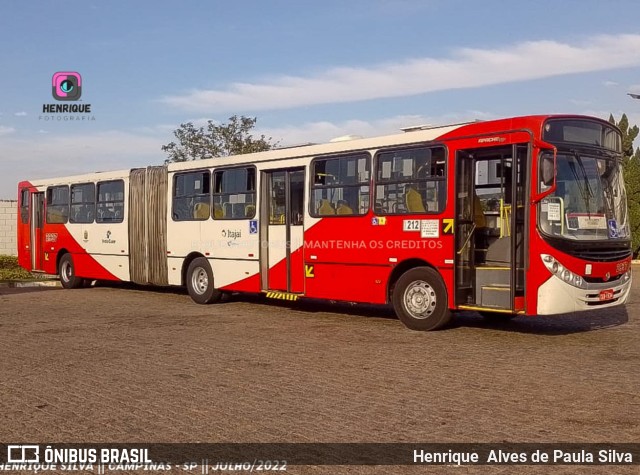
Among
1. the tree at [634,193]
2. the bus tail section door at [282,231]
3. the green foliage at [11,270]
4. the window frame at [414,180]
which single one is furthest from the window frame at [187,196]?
the tree at [634,193]

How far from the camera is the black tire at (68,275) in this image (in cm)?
2112

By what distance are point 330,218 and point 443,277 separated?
2.70m

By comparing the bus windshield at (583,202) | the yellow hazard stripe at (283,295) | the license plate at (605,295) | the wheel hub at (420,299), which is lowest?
the yellow hazard stripe at (283,295)

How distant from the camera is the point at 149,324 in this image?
13.1m

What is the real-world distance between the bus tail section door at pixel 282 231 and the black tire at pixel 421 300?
2.45 meters

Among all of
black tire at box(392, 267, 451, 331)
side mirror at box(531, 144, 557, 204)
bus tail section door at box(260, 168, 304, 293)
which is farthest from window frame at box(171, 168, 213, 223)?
side mirror at box(531, 144, 557, 204)

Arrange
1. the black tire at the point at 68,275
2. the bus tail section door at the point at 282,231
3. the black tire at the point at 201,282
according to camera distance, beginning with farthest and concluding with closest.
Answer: the black tire at the point at 68,275 → the black tire at the point at 201,282 → the bus tail section door at the point at 282,231

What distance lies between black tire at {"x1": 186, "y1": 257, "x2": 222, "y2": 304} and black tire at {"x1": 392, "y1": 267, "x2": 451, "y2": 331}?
5.25 meters

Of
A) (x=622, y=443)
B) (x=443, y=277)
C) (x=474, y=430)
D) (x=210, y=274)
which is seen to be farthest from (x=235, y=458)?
(x=210, y=274)

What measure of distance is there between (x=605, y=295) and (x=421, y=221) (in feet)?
9.32

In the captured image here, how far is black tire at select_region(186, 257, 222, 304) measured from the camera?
53.7ft

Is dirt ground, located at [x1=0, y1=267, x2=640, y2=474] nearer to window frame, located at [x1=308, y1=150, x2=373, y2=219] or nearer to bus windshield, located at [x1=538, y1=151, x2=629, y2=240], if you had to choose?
bus windshield, located at [x1=538, y1=151, x2=629, y2=240]

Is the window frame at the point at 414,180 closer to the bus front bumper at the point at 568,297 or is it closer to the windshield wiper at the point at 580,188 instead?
the windshield wiper at the point at 580,188

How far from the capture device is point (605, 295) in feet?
36.0
